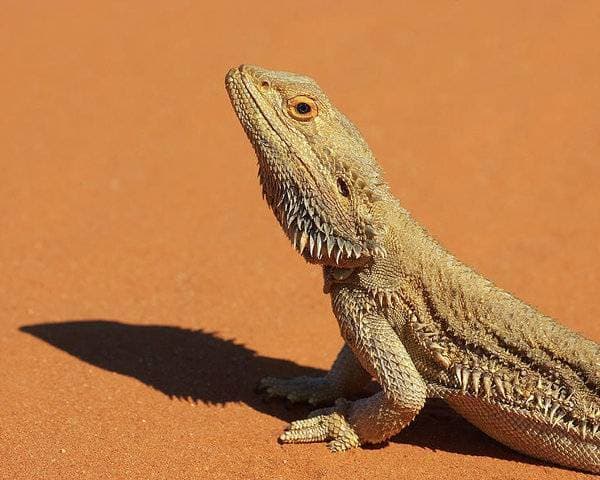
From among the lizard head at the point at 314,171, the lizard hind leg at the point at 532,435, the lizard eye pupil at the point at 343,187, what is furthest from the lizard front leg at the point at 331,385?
the lizard eye pupil at the point at 343,187

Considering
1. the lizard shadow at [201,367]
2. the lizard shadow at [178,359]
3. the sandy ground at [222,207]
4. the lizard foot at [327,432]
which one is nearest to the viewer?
the lizard foot at [327,432]

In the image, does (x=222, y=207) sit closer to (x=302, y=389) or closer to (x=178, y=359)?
(x=178, y=359)

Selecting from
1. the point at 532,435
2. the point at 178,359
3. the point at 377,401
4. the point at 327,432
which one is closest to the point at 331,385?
the point at 327,432

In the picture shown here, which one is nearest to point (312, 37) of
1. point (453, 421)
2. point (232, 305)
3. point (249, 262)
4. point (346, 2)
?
point (346, 2)

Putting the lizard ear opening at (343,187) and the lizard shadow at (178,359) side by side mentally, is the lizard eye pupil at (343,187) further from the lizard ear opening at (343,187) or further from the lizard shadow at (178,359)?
the lizard shadow at (178,359)

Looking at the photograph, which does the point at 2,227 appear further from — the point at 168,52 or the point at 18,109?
the point at 168,52

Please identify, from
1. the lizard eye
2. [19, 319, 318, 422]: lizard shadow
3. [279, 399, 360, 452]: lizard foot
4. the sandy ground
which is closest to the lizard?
the lizard eye
